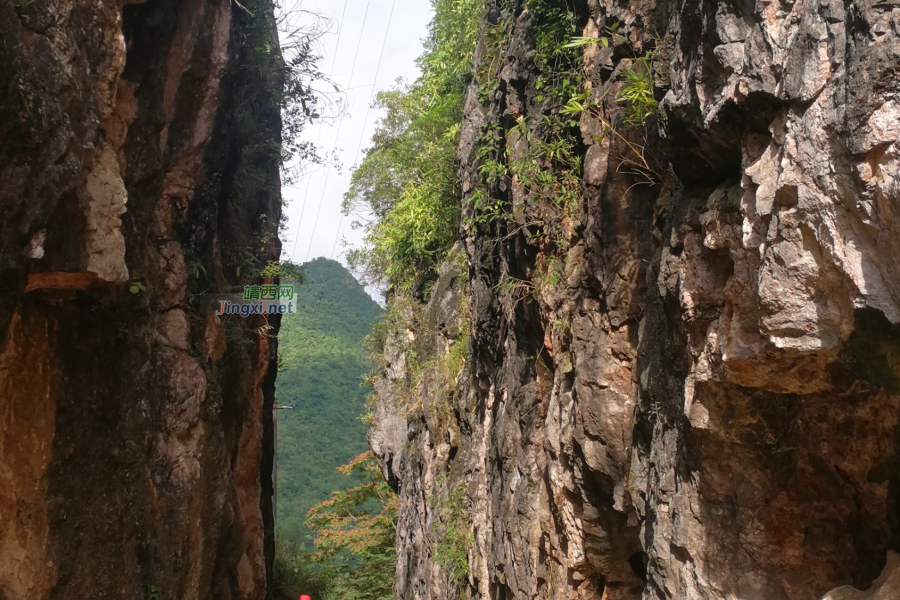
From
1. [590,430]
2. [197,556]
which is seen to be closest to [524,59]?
[590,430]

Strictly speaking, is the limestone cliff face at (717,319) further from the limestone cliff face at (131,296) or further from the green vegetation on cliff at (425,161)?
the green vegetation on cliff at (425,161)

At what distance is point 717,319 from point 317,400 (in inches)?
1183

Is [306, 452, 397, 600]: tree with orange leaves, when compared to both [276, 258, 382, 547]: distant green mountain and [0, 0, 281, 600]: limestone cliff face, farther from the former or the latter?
[276, 258, 382, 547]: distant green mountain

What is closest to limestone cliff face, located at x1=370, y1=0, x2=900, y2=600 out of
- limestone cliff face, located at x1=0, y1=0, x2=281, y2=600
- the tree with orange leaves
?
limestone cliff face, located at x1=0, y1=0, x2=281, y2=600

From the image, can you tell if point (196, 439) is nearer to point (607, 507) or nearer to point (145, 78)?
point (145, 78)

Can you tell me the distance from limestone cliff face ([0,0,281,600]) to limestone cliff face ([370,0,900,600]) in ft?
11.4

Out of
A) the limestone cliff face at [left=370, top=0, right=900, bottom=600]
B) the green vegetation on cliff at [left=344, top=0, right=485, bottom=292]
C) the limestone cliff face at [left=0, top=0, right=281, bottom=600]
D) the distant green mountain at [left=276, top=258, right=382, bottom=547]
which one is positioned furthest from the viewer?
the distant green mountain at [left=276, top=258, right=382, bottom=547]

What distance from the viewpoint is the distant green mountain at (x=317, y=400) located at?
2891cm

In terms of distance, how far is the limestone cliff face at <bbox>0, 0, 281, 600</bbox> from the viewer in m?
4.54

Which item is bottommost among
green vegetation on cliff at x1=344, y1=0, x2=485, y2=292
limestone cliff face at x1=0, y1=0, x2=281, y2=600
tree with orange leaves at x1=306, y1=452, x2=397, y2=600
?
tree with orange leaves at x1=306, y1=452, x2=397, y2=600

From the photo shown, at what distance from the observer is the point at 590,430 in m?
5.39

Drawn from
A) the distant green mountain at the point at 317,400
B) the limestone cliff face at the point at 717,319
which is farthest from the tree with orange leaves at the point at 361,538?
the limestone cliff face at the point at 717,319

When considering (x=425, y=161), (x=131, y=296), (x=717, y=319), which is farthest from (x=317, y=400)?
(x=717, y=319)

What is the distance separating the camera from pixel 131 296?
248 inches
